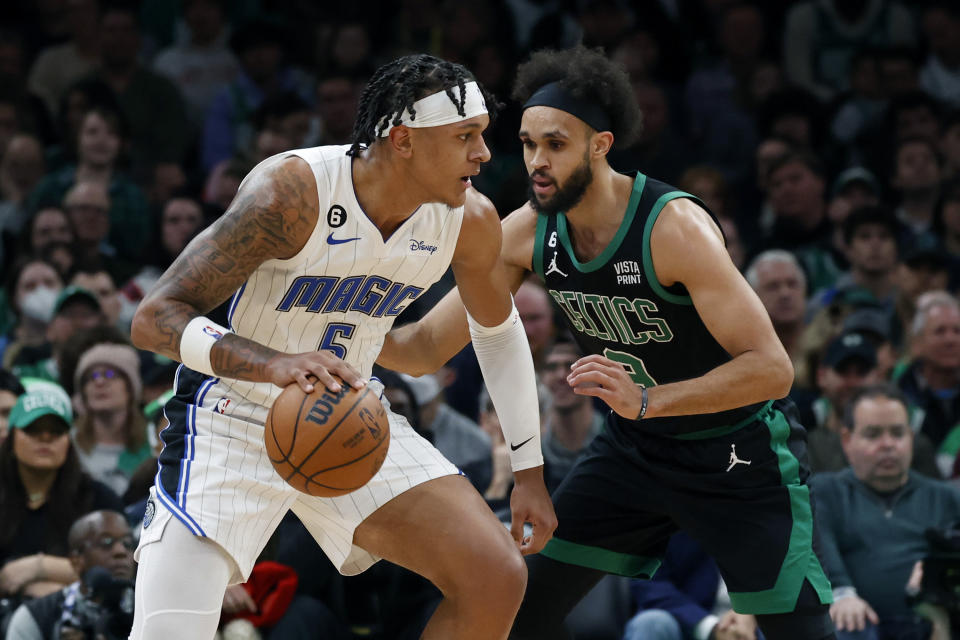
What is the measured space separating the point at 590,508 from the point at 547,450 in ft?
7.04

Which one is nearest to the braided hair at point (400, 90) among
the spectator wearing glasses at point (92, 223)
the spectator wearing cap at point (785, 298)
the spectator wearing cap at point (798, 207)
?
the spectator wearing cap at point (785, 298)

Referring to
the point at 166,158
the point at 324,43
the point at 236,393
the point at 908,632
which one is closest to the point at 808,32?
the point at 324,43

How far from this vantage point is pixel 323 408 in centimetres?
352

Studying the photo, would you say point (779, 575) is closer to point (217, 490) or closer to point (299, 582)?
point (217, 490)

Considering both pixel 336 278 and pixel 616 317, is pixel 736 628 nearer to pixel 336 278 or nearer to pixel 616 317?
pixel 616 317

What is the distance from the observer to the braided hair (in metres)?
3.95

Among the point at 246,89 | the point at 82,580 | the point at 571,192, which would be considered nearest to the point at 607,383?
the point at 571,192

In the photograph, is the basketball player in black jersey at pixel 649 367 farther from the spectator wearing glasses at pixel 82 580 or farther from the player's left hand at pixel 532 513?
the spectator wearing glasses at pixel 82 580

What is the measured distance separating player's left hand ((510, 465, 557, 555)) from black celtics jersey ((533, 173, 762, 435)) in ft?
1.30

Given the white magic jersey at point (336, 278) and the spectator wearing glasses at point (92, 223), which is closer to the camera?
the white magic jersey at point (336, 278)

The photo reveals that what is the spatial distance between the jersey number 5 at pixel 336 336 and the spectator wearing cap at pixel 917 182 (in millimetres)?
5939

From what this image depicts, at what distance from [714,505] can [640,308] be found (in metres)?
0.66

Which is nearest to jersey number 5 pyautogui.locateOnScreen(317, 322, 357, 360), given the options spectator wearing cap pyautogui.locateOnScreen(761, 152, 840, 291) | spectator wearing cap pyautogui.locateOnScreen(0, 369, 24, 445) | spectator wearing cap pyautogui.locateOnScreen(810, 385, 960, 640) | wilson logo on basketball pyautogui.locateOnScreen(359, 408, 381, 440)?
wilson logo on basketball pyautogui.locateOnScreen(359, 408, 381, 440)

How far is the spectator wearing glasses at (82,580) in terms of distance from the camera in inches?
221
